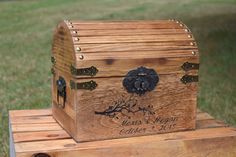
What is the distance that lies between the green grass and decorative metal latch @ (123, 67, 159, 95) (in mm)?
1852

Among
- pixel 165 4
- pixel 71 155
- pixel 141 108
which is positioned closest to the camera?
pixel 71 155

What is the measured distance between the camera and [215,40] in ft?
34.6

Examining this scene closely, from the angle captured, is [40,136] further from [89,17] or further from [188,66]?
[89,17]

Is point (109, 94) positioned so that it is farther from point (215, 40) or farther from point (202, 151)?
point (215, 40)

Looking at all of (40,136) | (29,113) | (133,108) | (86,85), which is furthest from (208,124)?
(29,113)

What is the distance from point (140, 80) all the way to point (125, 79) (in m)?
0.10

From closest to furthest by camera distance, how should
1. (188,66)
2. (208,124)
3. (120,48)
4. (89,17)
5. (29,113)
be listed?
1. (120,48)
2. (188,66)
3. (208,124)
4. (29,113)
5. (89,17)

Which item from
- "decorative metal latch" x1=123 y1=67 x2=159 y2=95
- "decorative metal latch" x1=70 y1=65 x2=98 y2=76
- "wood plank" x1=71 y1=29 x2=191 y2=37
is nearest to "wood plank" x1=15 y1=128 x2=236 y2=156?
"decorative metal latch" x1=123 y1=67 x2=159 y2=95

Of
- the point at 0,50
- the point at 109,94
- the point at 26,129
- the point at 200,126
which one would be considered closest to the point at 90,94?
the point at 109,94

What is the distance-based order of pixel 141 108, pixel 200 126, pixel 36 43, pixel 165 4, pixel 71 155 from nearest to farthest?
pixel 71 155 < pixel 141 108 < pixel 200 126 < pixel 36 43 < pixel 165 4

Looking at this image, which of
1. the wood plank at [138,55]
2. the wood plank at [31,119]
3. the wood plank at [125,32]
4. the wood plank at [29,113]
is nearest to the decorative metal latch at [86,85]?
the wood plank at [138,55]

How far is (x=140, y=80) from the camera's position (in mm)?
3057

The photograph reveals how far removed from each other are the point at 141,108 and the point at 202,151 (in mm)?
453

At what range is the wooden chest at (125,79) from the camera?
2947mm
